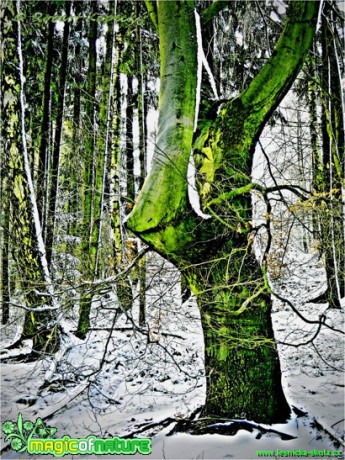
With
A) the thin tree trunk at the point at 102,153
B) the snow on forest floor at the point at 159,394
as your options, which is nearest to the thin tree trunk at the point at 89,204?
the thin tree trunk at the point at 102,153

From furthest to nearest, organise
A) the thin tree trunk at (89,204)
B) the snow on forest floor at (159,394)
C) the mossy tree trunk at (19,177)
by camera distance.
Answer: the thin tree trunk at (89,204)
the mossy tree trunk at (19,177)
the snow on forest floor at (159,394)

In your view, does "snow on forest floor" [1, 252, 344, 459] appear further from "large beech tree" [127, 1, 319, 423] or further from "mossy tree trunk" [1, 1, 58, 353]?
"mossy tree trunk" [1, 1, 58, 353]

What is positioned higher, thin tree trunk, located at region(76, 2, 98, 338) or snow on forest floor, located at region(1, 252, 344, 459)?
thin tree trunk, located at region(76, 2, 98, 338)

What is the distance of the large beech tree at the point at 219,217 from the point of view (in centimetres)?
336

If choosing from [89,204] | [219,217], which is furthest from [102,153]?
[219,217]

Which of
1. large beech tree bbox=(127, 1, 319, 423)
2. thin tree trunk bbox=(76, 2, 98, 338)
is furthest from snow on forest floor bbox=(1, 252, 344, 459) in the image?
thin tree trunk bbox=(76, 2, 98, 338)

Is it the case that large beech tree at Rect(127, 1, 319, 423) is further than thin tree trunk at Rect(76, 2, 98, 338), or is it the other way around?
thin tree trunk at Rect(76, 2, 98, 338)

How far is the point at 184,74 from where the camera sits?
354 cm

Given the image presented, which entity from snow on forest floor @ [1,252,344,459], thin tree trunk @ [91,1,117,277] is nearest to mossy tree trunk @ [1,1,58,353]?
snow on forest floor @ [1,252,344,459]

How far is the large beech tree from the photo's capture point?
3355 mm

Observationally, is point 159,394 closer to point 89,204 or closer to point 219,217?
point 219,217

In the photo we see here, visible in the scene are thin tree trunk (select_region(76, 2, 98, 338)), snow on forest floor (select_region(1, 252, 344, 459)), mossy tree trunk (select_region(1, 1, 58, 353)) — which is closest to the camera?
snow on forest floor (select_region(1, 252, 344, 459))

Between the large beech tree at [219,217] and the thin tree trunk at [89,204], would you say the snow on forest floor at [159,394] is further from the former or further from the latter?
the thin tree trunk at [89,204]

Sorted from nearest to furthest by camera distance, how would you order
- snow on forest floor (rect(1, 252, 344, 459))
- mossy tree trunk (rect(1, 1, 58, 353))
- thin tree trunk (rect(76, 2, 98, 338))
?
snow on forest floor (rect(1, 252, 344, 459)) < mossy tree trunk (rect(1, 1, 58, 353)) < thin tree trunk (rect(76, 2, 98, 338))
